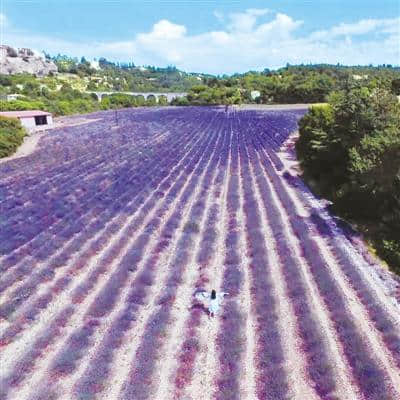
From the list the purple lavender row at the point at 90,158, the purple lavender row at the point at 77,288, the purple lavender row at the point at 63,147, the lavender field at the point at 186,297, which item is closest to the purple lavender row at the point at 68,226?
the lavender field at the point at 186,297

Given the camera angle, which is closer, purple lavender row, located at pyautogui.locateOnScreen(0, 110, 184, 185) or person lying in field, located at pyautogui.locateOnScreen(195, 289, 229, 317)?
person lying in field, located at pyautogui.locateOnScreen(195, 289, 229, 317)

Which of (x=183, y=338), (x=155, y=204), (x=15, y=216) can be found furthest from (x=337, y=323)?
(x=15, y=216)

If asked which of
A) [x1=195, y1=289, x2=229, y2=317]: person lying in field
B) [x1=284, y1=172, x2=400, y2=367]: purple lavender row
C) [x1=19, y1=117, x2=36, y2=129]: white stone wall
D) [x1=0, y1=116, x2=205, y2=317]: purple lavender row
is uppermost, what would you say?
[x1=284, y1=172, x2=400, y2=367]: purple lavender row

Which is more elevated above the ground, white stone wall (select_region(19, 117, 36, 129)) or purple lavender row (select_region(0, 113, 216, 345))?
purple lavender row (select_region(0, 113, 216, 345))

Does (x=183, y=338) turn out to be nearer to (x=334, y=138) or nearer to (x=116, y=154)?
(x=334, y=138)

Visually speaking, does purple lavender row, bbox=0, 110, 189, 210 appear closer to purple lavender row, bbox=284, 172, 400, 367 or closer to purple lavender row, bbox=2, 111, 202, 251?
purple lavender row, bbox=2, 111, 202, 251

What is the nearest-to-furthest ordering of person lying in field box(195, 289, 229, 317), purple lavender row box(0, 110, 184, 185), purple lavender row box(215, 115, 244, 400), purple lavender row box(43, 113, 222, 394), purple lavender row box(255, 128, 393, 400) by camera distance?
purple lavender row box(255, 128, 393, 400) → purple lavender row box(215, 115, 244, 400) → purple lavender row box(43, 113, 222, 394) → person lying in field box(195, 289, 229, 317) → purple lavender row box(0, 110, 184, 185)

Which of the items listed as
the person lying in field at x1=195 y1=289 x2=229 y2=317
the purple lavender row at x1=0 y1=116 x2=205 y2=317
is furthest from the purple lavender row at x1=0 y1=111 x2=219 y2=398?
the person lying in field at x1=195 y1=289 x2=229 y2=317
